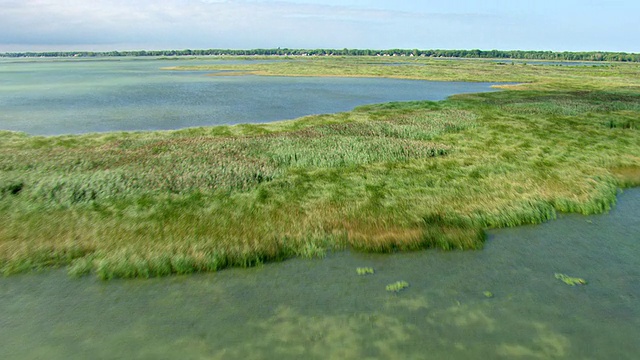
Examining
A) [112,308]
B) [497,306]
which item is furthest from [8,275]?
[497,306]

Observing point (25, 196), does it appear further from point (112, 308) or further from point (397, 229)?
point (397, 229)

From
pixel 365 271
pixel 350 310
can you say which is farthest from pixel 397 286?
pixel 350 310

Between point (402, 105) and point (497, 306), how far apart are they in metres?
39.7

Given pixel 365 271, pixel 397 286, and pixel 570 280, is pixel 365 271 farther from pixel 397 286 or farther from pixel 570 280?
pixel 570 280

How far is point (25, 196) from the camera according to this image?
17781mm

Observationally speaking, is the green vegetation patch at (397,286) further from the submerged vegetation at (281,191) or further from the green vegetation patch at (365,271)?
the submerged vegetation at (281,191)

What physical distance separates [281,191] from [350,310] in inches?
355

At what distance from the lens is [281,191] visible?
1919 cm

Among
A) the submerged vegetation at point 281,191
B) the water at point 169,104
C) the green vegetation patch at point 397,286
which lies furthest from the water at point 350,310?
the water at point 169,104

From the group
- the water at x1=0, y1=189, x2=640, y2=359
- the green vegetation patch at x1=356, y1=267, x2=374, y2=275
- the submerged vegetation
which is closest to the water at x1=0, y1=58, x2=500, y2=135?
the submerged vegetation

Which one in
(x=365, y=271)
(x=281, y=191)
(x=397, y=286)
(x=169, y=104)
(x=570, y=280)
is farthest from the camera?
(x=169, y=104)

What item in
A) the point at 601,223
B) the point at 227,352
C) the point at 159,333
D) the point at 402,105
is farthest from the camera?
the point at 402,105

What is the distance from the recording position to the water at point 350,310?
381 inches

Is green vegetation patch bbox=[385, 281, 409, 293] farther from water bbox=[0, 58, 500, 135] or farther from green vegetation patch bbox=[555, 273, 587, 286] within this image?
water bbox=[0, 58, 500, 135]
